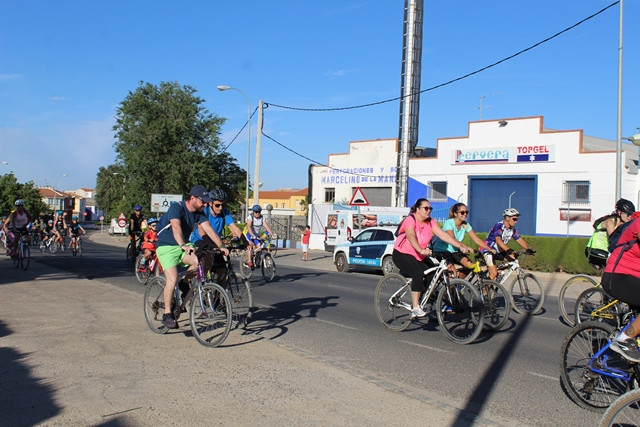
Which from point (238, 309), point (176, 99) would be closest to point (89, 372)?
point (238, 309)

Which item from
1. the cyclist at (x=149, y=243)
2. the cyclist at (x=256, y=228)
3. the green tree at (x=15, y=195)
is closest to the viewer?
the cyclist at (x=149, y=243)

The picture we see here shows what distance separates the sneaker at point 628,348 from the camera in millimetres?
4461

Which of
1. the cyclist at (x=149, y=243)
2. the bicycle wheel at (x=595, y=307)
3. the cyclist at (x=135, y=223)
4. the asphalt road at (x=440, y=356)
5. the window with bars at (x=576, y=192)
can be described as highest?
the window with bars at (x=576, y=192)

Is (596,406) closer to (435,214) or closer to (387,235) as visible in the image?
(387,235)

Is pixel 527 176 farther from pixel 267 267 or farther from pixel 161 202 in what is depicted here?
pixel 267 267

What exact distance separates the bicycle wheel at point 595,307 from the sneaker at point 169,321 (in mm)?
4908

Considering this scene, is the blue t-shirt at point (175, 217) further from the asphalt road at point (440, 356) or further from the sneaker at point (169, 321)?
the asphalt road at point (440, 356)

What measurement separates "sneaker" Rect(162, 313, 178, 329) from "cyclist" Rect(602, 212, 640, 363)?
4721mm

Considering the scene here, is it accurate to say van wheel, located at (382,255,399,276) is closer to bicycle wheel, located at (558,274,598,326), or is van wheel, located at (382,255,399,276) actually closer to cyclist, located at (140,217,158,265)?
cyclist, located at (140,217,158,265)

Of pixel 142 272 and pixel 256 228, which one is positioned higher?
pixel 256 228

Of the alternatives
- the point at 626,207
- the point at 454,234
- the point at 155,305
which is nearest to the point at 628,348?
the point at 626,207

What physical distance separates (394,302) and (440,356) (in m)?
1.57

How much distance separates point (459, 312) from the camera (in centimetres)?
Result: 788

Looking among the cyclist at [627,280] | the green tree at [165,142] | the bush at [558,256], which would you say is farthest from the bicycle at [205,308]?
the green tree at [165,142]
